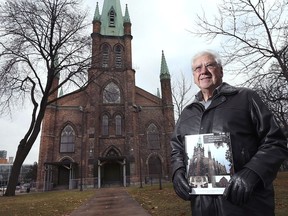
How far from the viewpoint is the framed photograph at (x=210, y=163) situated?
66.7 inches

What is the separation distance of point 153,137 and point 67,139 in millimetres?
10814

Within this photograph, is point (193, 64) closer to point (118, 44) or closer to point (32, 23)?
point (32, 23)

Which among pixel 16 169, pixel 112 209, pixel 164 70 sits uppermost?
pixel 164 70

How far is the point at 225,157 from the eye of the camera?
1702 millimetres

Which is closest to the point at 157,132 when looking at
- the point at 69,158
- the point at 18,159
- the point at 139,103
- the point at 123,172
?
the point at 139,103

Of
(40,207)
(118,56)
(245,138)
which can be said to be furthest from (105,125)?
(245,138)

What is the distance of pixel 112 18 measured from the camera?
39031 mm

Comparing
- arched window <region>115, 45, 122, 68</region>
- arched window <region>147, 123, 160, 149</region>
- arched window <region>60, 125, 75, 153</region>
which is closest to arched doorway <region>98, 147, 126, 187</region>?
arched window <region>60, 125, 75, 153</region>

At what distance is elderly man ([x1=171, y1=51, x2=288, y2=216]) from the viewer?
162 centimetres

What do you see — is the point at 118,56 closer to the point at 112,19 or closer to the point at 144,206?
the point at 112,19

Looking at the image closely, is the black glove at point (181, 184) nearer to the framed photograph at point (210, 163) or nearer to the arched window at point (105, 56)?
the framed photograph at point (210, 163)

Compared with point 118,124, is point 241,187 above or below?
below

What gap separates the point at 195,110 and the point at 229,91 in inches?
13.0

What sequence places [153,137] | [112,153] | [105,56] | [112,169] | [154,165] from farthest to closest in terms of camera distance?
[105,56]
[153,137]
[154,165]
[112,169]
[112,153]
